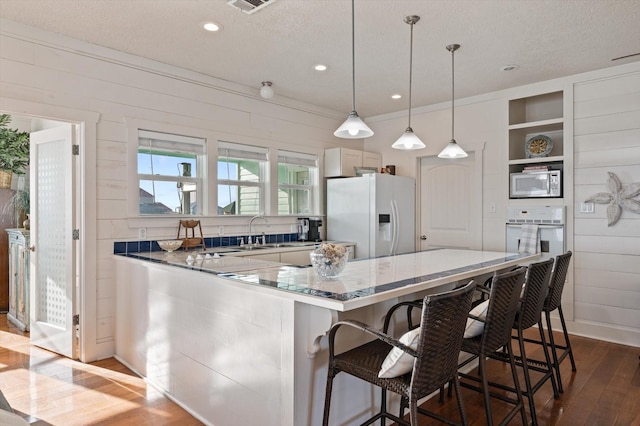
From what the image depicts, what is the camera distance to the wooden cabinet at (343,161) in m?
5.34

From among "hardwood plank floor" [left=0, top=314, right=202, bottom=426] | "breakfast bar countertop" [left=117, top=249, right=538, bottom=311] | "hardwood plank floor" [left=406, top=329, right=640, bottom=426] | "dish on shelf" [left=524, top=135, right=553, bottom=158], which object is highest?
"dish on shelf" [left=524, top=135, right=553, bottom=158]

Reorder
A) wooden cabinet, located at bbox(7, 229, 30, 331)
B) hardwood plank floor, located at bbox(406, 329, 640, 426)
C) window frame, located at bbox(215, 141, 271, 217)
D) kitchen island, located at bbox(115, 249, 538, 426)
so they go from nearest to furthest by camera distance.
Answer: kitchen island, located at bbox(115, 249, 538, 426), hardwood plank floor, located at bbox(406, 329, 640, 426), wooden cabinet, located at bbox(7, 229, 30, 331), window frame, located at bbox(215, 141, 271, 217)

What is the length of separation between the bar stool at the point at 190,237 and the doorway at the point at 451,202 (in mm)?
3001

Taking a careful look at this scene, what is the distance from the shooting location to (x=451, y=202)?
17.3ft

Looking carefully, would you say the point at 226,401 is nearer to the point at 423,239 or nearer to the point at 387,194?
the point at 387,194

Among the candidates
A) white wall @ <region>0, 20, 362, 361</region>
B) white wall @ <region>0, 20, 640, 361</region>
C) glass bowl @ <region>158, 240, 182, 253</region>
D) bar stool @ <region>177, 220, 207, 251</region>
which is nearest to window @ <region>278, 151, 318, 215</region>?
white wall @ <region>0, 20, 640, 361</region>

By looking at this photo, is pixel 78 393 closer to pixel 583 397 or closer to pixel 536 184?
pixel 583 397

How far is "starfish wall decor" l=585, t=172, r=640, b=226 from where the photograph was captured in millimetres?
3905

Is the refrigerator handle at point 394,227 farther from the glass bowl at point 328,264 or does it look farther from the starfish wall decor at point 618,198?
the glass bowl at point 328,264

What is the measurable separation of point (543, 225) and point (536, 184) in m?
0.45

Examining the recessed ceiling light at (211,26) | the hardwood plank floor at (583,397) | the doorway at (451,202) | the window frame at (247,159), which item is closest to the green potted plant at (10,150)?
the window frame at (247,159)

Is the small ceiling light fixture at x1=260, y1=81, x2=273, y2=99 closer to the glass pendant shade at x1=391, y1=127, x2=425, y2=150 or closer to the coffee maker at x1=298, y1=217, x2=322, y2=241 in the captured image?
the coffee maker at x1=298, y1=217, x2=322, y2=241

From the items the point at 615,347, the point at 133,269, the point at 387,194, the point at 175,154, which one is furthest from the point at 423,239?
the point at 133,269

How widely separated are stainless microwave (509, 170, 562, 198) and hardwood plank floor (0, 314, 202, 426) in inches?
157
